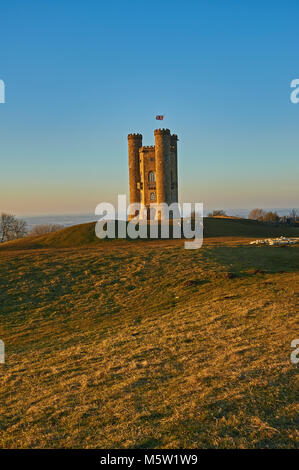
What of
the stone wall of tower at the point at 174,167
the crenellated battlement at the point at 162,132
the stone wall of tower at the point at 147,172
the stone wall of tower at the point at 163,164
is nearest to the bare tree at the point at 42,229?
the stone wall of tower at the point at 147,172

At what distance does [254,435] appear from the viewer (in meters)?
7.41

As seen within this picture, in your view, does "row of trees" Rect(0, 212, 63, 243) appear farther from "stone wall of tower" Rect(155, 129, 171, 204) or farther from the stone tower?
"stone wall of tower" Rect(155, 129, 171, 204)

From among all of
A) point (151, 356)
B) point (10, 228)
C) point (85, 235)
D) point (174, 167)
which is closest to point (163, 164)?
point (174, 167)

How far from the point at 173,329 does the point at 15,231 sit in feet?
285

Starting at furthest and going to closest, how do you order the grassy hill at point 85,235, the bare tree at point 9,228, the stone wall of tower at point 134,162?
the bare tree at point 9,228
the stone wall of tower at point 134,162
the grassy hill at point 85,235

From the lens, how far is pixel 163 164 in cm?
6962

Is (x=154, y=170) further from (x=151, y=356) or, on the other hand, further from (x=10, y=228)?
(x=151, y=356)

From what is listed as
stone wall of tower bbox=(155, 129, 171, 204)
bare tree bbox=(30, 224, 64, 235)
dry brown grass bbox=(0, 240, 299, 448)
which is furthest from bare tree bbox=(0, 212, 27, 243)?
dry brown grass bbox=(0, 240, 299, 448)

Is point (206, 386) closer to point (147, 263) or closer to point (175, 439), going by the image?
point (175, 439)

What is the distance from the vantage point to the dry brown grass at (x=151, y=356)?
8062 mm

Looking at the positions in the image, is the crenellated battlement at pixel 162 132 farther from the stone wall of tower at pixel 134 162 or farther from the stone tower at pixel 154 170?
the stone wall of tower at pixel 134 162

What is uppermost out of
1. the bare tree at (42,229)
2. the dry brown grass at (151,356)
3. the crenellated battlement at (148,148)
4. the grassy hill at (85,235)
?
the crenellated battlement at (148,148)

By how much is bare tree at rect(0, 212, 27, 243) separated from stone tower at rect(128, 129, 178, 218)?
1445 inches

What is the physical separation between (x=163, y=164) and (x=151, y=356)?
59803mm
